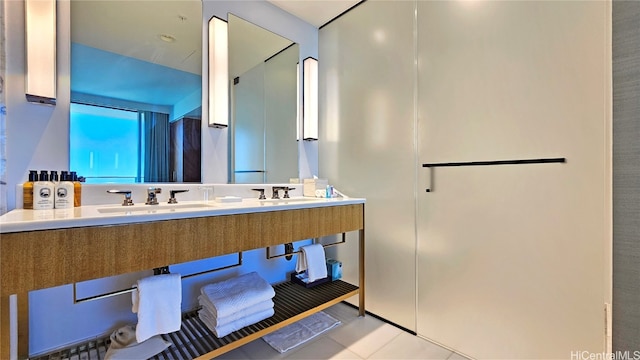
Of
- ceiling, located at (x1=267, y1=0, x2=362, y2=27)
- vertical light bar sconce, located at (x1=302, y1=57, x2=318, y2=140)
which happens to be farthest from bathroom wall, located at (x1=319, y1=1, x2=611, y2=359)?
vertical light bar sconce, located at (x1=302, y1=57, x2=318, y2=140)

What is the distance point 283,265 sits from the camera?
7.20 ft

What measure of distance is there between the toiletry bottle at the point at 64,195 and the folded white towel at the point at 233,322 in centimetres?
86

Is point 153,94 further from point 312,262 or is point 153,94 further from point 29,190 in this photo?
point 312,262

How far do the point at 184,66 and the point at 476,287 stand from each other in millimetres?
2138

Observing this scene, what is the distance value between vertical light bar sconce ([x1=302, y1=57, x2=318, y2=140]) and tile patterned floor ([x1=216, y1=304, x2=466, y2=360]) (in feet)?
4.89

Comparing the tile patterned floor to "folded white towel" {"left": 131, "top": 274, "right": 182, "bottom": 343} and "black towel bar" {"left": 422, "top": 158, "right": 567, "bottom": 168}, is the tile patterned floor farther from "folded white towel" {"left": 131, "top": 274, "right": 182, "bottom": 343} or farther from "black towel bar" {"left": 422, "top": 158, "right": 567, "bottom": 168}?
"black towel bar" {"left": 422, "top": 158, "right": 567, "bottom": 168}

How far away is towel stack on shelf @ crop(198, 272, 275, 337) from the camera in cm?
142

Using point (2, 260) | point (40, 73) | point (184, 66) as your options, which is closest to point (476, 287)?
point (2, 260)

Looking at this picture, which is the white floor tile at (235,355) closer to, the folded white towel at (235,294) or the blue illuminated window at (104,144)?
the folded white towel at (235,294)

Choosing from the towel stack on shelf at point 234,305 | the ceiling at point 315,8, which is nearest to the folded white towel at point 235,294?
the towel stack on shelf at point 234,305

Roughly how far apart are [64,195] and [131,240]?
1.52ft

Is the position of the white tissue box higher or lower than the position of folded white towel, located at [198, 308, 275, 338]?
higher

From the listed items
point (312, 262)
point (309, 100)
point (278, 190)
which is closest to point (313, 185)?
point (278, 190)

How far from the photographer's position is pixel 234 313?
145 cm
